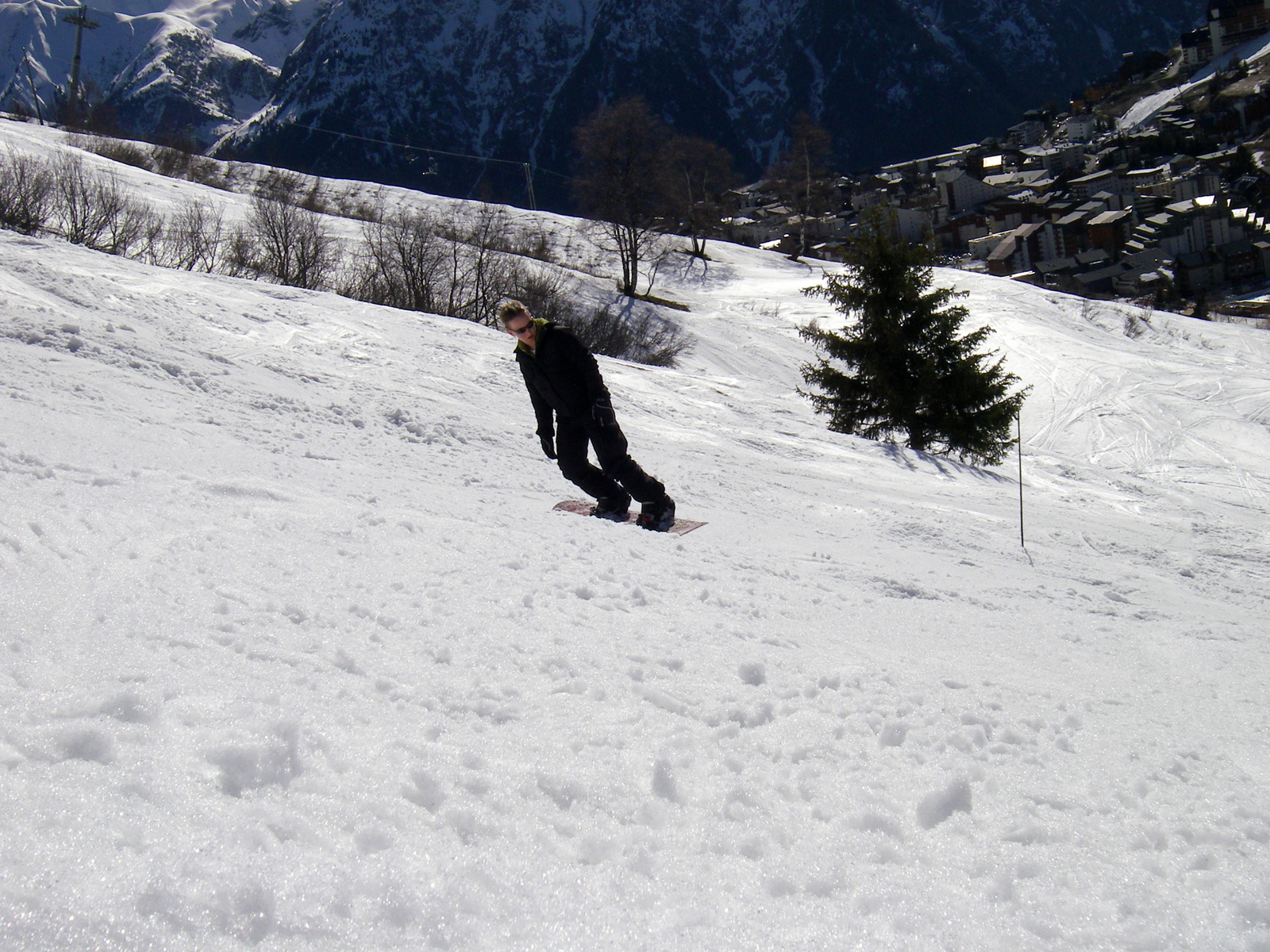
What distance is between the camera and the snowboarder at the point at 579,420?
19.5ft

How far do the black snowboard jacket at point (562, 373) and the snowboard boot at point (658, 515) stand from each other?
0.83m

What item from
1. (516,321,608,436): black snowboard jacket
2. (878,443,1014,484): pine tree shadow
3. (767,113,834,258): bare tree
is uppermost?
(767,113,834,258): bare tree

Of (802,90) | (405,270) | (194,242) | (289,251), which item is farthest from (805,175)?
(802,90)

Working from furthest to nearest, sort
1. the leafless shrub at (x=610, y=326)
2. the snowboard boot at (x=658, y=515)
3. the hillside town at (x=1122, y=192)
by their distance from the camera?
the hillside town at (x=1122, y=192) < the leafless shrub at (x=610, y=326) < the snowboard boot at (x=658, y=515)

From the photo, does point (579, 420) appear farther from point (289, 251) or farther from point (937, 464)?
point (289, 251)

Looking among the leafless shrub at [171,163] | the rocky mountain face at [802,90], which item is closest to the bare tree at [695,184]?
the leafless shrub at [171,163]

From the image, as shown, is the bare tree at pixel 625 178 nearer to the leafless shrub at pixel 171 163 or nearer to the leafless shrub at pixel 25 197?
the leafless shrub at pixel 171 163

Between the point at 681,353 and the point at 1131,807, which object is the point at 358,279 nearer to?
the point at 681,353

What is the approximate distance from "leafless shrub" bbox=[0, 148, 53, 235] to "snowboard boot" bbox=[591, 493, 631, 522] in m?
14.0

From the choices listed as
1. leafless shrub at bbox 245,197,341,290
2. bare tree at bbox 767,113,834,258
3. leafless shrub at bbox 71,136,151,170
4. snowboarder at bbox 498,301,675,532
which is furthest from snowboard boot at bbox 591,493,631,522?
bare tree at bbox 767,113,834,258

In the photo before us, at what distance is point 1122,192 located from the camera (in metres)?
76.7

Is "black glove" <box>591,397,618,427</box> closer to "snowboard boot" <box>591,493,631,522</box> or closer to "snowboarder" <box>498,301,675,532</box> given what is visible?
"snowboarder" <box>498,301,675,532</box>

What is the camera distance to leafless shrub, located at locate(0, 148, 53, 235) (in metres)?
15.2

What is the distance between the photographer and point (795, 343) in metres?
27.4
